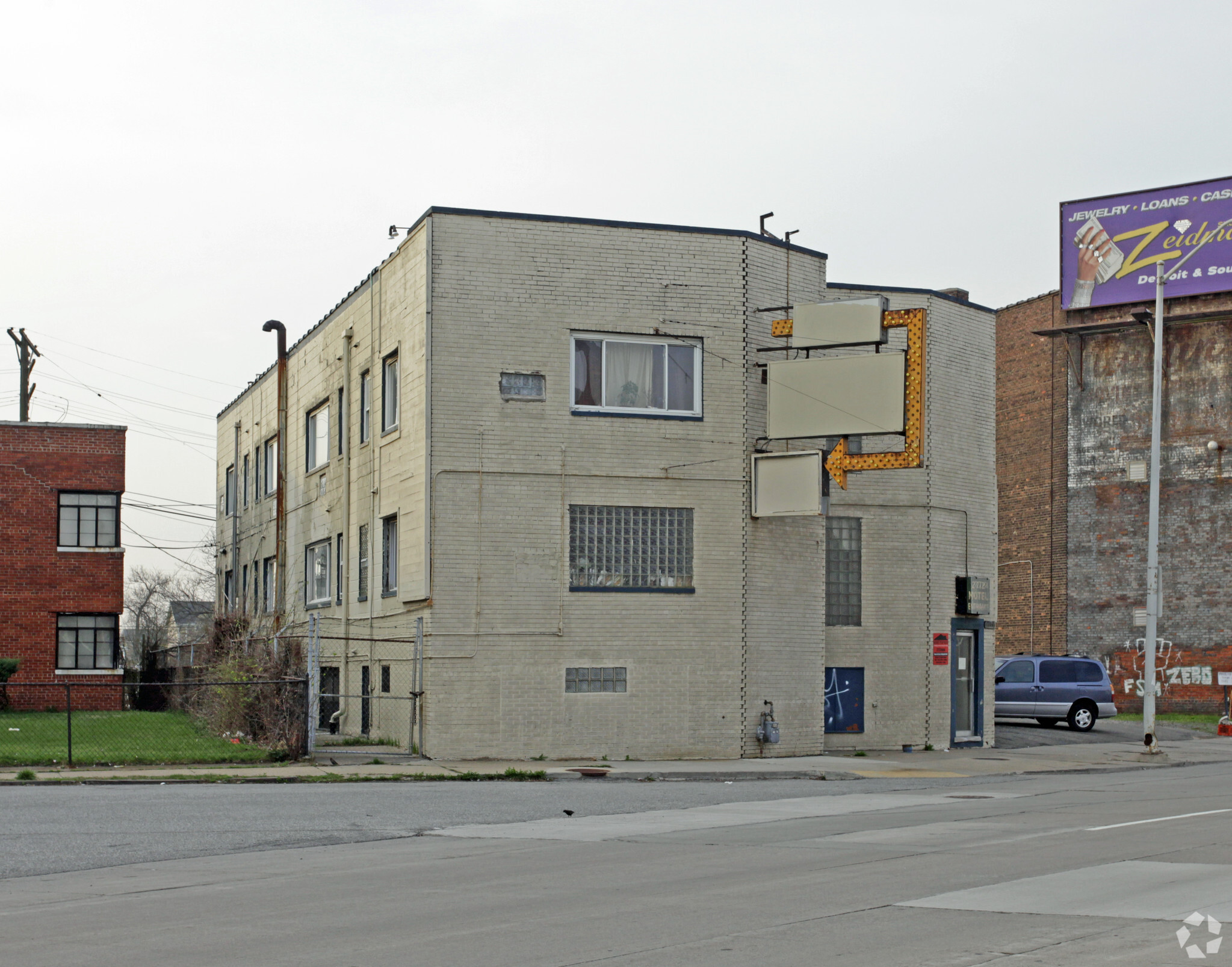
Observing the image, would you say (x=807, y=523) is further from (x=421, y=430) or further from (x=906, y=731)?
(x=421, y=430)

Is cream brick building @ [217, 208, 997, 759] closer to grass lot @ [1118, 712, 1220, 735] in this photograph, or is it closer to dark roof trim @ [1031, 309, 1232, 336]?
grass lot @ [1118, 712, 1220, 735]

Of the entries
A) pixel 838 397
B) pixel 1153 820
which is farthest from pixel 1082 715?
pixel 1153 820

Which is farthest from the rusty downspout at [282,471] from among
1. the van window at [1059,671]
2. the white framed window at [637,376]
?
the van window at [1059,671]

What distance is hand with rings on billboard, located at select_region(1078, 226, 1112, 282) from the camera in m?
44.5

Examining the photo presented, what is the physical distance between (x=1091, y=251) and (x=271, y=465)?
26.3 m

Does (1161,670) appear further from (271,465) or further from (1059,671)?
(271,465)

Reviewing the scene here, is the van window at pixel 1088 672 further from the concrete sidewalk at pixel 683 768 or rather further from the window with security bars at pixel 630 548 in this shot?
the window with security bars at pixel 630 548

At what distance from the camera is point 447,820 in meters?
15.3

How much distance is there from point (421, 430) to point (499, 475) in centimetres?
154

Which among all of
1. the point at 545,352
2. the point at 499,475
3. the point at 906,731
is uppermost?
the point at 545,352

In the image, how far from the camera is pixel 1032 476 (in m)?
46.9

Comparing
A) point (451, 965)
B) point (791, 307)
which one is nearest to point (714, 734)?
point (791, 307)

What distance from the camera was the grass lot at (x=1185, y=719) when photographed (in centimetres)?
3811

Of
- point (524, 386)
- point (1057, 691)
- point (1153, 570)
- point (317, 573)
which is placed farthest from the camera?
point (1057, 691)
